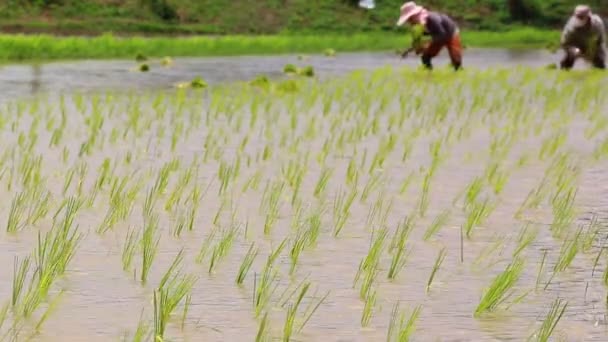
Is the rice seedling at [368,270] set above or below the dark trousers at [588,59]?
above

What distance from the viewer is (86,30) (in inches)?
1225

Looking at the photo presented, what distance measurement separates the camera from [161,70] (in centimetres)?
1905

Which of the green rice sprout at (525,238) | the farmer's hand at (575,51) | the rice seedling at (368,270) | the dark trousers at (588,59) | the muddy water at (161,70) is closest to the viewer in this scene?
the rice seedling at (368,270)

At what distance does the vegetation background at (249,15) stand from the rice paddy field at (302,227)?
2227 cm

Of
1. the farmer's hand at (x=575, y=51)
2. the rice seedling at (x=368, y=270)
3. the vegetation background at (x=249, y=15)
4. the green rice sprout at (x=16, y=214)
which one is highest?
the rice seedling at (x=368, y=270)

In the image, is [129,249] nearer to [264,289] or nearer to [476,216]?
[264,289]

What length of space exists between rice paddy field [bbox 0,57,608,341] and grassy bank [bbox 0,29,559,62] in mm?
12132

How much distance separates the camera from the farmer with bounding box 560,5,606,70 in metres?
16.4

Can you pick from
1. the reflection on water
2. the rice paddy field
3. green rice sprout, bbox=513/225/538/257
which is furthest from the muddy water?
green rice sprout, bbox=513/225/538/257

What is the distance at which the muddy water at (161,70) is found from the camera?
14.6m

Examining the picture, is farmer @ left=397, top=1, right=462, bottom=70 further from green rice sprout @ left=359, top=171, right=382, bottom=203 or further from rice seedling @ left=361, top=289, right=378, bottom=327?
rice seedling @ left=361, top=289, right=378, bottom=327

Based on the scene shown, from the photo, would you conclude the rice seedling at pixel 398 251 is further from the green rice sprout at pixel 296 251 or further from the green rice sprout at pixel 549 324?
the green rice sprout at pixel 549 324

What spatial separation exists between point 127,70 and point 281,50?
8.84m

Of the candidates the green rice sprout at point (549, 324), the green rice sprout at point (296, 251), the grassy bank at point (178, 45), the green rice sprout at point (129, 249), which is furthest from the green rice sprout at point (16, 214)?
the grassy bank at point (178, 45)
